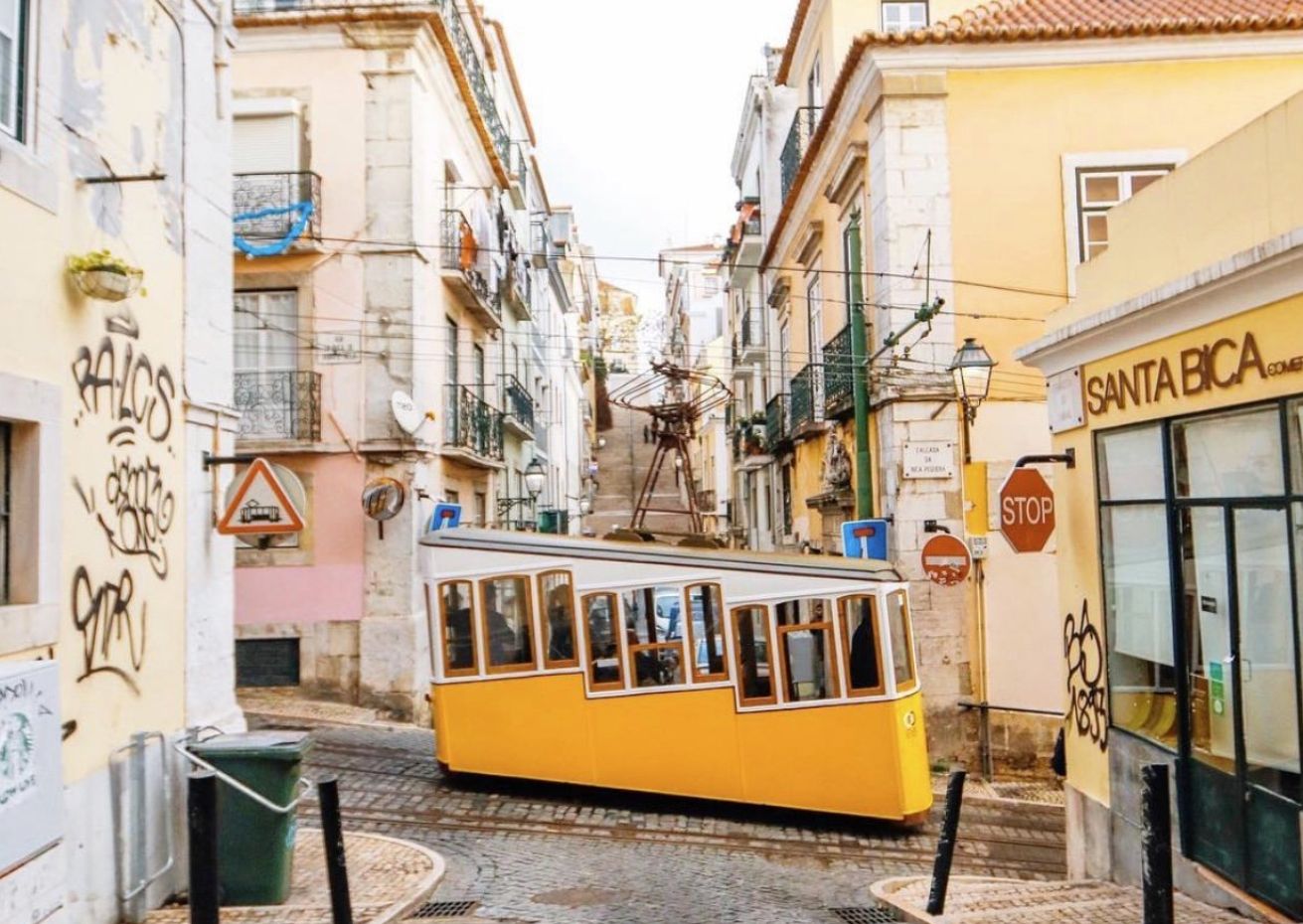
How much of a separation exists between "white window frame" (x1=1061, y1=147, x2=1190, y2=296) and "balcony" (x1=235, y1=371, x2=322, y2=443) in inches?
392

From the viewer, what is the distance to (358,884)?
24.1ft

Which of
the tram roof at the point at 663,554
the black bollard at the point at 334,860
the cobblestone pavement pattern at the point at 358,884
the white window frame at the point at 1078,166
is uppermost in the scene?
the white window frame at the point at 1078,166

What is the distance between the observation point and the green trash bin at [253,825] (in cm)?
665

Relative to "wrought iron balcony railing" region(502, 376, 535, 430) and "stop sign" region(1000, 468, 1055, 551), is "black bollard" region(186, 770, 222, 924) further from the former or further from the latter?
"wrought iron balcony railing" region(502, 376, 535, 430)

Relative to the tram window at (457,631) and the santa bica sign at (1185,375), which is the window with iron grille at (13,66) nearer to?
the tram window at (457,631)

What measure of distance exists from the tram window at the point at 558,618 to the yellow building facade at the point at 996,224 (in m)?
5.31

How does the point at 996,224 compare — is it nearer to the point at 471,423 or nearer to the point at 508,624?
the point at 508,624

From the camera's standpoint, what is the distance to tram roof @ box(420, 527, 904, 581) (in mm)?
9688

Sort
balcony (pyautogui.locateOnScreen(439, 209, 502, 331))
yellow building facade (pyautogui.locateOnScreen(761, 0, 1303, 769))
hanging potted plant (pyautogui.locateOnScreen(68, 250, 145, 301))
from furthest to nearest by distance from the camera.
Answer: balcony (pyautogui.locateOnScreen(439, 209, 502, 331))
yellow building facade (pyautogui.locateOnScreen(761, 0, 1303, 769))
hanging potted plant (pyautogui.locateOnScreen(68, 250, 145, 301))

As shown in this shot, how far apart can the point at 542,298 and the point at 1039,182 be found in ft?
70.6

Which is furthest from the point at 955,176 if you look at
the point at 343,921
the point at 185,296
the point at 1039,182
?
the point at 343,921

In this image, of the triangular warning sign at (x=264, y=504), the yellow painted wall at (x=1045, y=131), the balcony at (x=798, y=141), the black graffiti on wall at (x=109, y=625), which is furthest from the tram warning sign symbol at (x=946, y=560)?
the balcony at (x=798, y=141)

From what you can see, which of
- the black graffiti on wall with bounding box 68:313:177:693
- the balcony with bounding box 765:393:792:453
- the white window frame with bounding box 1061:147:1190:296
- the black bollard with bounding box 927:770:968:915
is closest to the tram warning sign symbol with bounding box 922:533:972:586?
the white window frame with bounding box 1061:147:1190:296

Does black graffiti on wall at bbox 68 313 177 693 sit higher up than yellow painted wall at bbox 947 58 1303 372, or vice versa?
yellow painted wall at bbox 947 58 1303 372
